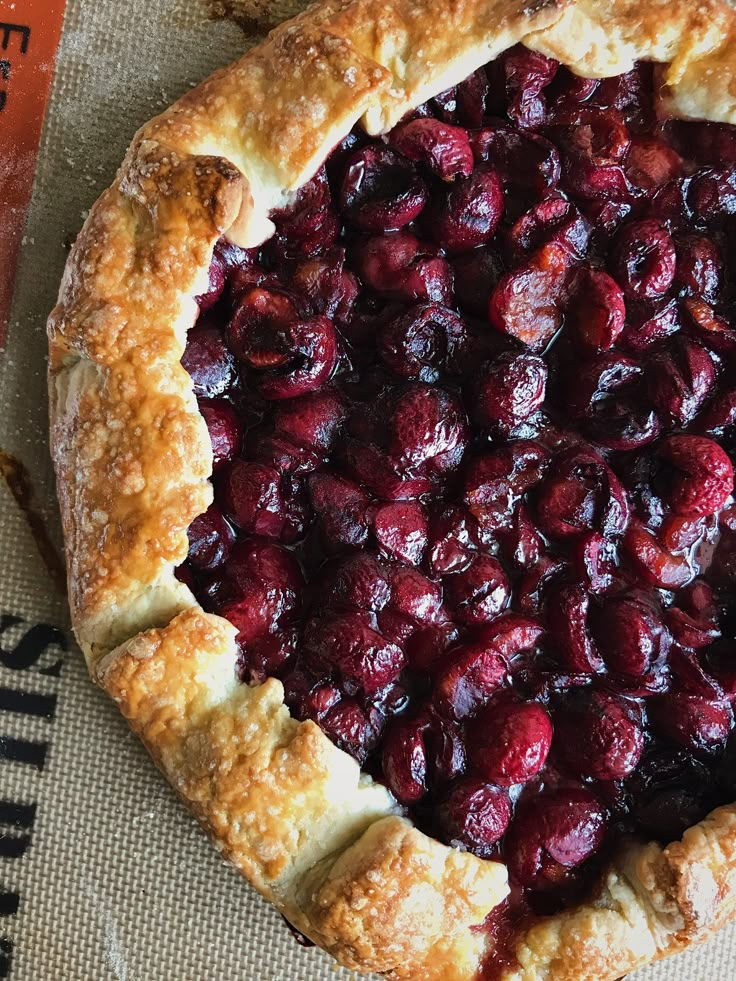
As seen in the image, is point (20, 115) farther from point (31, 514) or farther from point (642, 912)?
point (642, 912)

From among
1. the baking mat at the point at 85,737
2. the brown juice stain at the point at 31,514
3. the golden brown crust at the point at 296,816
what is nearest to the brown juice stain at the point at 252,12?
the baking mat at the point at 85,737

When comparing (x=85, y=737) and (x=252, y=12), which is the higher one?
(x=252, y=12)

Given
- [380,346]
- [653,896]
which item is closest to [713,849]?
[653,896]

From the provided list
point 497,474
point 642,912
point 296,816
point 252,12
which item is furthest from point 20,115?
Answer: point 642,912

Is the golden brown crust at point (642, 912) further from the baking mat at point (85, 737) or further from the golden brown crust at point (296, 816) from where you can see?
the baking mat at point (85, 737)

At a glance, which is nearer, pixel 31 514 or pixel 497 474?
pixel 497 474

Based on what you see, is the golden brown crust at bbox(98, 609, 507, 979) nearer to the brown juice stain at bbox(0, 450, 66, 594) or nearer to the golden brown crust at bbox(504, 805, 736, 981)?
the golden brown crust at bbox(504, 805, 736, 981)

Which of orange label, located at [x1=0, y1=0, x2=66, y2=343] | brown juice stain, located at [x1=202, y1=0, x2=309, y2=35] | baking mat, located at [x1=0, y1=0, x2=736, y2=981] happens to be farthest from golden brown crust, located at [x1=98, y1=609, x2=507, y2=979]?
brown juice stain, located at [x1=202, y1=0, x2=309, y2=35]
